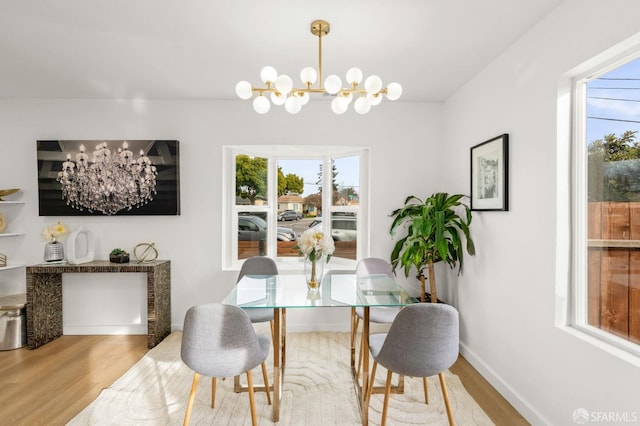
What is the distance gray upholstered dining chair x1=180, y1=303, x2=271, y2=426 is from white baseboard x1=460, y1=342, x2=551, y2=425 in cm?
180

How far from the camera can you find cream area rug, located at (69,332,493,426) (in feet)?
7.22

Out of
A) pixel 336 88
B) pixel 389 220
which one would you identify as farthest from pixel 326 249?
pixel 389 220

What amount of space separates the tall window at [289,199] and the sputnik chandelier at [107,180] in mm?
855

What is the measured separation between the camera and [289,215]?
163 inches

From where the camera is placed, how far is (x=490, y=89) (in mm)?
2750

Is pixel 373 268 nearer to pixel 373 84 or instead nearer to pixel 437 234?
pixel 437 234

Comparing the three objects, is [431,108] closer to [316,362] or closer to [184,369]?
[316,362]

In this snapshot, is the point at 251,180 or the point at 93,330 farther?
the point at 251,180

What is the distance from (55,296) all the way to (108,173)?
4.60 ft

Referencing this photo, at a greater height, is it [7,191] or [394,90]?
[394,90]

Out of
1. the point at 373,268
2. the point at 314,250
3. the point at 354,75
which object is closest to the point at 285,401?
the point at 314,250

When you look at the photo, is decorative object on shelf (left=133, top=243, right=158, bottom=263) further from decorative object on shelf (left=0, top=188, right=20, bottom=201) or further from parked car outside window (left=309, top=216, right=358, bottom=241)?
parked car outside window (left=309, top=216, right=358, bottom=241)

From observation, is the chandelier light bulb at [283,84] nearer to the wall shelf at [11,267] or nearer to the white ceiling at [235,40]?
the white ceiling at [235,40]

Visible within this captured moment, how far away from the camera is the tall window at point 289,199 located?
3.98 m
